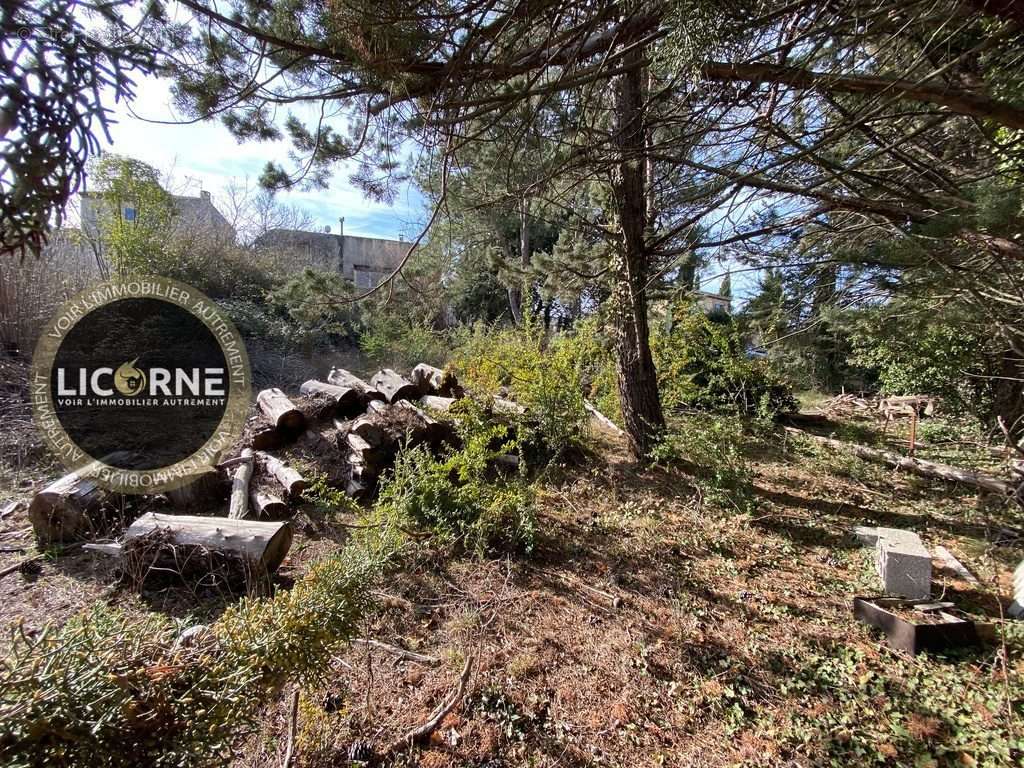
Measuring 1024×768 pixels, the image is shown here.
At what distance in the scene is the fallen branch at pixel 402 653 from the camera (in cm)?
180

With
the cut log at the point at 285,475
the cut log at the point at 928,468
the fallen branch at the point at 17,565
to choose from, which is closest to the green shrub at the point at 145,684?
the cut log at the point at 285,475

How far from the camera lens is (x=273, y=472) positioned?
10.6 feet

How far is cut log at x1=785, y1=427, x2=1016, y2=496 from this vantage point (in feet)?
11.4

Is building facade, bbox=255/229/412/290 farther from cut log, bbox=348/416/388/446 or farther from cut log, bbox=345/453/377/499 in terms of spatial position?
cut log, bbox=345/453/377/499

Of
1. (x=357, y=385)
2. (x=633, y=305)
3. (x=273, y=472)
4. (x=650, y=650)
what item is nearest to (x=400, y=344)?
(x=357, y=385)

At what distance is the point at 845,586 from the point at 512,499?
194 centimetres

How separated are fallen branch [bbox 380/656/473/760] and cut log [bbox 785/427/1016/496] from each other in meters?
4.00

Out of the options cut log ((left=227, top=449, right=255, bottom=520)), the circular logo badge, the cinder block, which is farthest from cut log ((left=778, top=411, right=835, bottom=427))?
the circular logo badge

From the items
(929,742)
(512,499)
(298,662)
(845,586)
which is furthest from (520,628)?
(845,586)

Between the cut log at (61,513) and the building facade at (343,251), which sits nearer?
the cut log at (61,513)

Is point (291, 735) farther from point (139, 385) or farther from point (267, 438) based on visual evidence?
point (139, 385)

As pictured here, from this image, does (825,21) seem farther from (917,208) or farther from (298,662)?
(298,662)

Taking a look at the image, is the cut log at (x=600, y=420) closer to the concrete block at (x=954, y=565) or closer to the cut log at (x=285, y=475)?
the concrete block at (x=954, y=565)

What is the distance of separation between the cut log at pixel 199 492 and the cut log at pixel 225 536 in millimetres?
602
